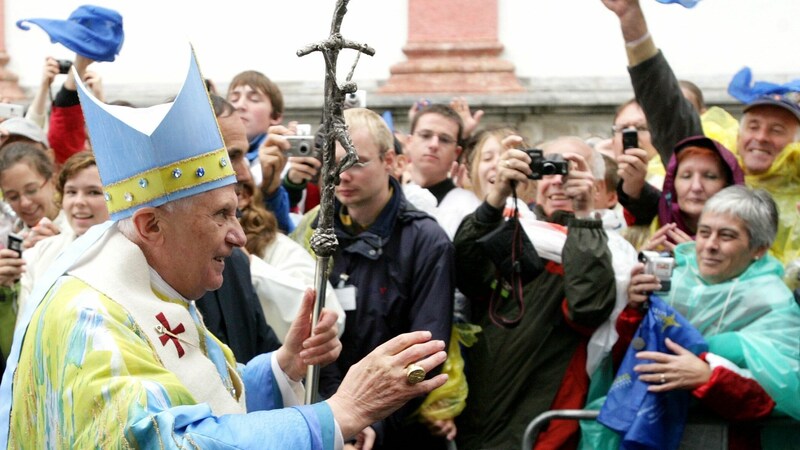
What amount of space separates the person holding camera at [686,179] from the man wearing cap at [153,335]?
265 centimetres

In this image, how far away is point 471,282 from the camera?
5.83m

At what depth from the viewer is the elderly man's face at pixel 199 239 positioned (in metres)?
3.62

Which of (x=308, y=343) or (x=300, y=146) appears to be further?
(x=300, y=146)

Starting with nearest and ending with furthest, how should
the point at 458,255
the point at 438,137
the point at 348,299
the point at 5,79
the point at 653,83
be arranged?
the point at 348,299 → the point at 458,255 → the point at 653,83 → the point at 438,137 → the point at 5,79

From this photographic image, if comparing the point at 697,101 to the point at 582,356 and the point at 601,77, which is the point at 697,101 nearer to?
the point at 582,356

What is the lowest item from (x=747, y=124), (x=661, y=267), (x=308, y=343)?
(x=661, y=267)

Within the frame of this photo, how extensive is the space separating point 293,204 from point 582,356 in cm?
188

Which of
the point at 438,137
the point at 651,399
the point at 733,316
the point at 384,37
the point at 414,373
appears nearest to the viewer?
the point at 414,373

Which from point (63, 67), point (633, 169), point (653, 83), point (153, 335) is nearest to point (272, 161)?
point (633, 169)

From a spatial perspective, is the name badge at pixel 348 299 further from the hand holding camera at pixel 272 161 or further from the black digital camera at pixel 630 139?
the black digital camera at pixel 630 139

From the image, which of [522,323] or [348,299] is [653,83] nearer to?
[522,323]

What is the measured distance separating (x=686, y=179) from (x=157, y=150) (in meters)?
3.05

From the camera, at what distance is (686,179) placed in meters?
5.97

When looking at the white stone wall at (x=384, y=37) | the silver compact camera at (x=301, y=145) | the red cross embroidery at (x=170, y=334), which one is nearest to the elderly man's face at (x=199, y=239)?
the red cross embroidery at (x=170, y=334)
